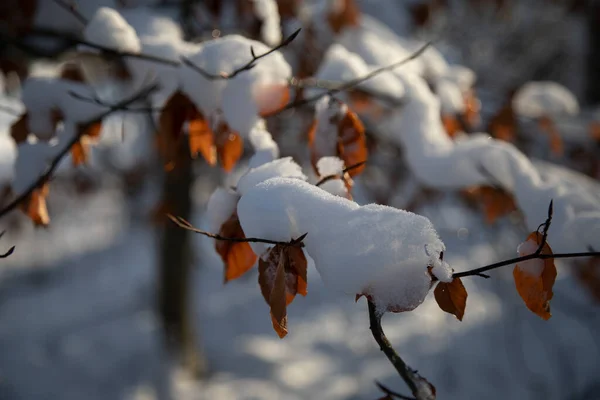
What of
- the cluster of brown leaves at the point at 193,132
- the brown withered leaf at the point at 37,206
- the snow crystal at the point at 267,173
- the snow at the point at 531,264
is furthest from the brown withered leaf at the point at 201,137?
the snow at the point at 531,264

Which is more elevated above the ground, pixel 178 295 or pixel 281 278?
pixel 281 278

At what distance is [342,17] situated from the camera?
2047 millimetres

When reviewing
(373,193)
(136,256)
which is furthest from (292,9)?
(136,256)

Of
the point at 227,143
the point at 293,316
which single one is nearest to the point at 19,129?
the point at 227,143

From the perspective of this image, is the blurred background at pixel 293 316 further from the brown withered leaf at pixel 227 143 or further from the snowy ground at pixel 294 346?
the brown withered leaf at pixel 227 143

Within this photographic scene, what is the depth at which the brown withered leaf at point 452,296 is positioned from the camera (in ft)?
1.95

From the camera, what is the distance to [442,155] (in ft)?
4.11

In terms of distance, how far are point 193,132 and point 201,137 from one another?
24 millimetres

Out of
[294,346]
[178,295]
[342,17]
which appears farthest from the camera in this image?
[294,346]

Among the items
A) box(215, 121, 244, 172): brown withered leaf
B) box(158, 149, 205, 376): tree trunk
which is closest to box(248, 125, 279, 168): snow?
box(215, 121, 244, 172): brown withered leaf

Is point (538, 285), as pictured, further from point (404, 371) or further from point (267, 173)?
point (267, 173)

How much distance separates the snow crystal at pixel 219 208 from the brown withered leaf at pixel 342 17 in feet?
5.38

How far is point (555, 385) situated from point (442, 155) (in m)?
2.81

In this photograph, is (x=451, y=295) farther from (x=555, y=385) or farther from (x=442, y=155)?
(x=555, y=385)
